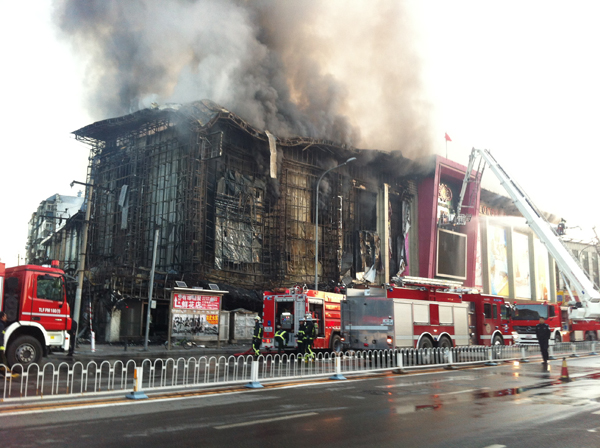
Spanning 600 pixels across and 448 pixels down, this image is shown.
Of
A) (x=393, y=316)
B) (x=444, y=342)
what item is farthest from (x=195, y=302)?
(x=444, y=342)

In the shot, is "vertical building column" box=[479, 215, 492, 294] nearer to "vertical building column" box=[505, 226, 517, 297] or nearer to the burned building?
"vertical building column" box=[505, 226, 517, 297]

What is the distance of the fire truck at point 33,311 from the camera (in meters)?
13.6

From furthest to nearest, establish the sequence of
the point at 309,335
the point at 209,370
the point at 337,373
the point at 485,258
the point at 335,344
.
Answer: the point at 485,258, the point at 335,344, the point at 309,335, the point at 209,370, the point at 337,373

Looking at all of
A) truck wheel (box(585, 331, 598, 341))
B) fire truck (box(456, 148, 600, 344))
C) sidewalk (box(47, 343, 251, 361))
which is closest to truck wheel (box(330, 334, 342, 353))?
sidewalk (box(47, 343, 251, 361))

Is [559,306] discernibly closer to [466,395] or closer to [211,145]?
[211,145]

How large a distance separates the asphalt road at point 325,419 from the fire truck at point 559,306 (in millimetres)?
19310

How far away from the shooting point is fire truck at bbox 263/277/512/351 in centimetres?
1805

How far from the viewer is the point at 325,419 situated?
307 inches

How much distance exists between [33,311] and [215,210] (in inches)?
840

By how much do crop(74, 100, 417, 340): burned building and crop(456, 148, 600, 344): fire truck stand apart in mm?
13451

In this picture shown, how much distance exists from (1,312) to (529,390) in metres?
12.2

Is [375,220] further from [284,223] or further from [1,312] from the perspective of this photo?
[1,312]

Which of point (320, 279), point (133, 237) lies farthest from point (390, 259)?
point (133, 237)

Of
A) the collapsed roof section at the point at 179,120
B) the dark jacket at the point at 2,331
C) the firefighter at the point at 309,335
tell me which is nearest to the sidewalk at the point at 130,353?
the dark jacket at the point at 2,331
